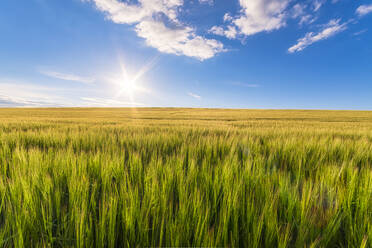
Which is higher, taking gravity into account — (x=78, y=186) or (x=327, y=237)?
(x=78, y=186)

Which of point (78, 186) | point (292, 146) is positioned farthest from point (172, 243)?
point (292, 146)

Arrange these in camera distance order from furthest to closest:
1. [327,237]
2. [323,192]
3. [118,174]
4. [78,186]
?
[118,174]
[323,192]
[78,186]
[327,237]

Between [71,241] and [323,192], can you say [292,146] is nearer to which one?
[323,192]

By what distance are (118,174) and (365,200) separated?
4.80ft

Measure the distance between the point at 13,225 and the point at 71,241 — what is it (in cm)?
25

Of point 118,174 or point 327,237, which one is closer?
point 327,237

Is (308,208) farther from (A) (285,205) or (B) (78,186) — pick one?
(B) (78,186)

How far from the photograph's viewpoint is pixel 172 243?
0.61 metres

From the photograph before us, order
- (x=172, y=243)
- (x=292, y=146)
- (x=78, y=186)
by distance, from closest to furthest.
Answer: (x=172, y=243) → (x=78, y=186) → (x=292, y=146)

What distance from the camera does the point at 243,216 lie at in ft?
2.52

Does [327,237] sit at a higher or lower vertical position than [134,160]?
lower

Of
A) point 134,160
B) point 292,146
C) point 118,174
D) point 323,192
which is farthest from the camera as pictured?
point 292,146

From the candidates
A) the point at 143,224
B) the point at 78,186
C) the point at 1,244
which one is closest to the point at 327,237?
the point at 143,224

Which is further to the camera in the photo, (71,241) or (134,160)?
(134,160)
